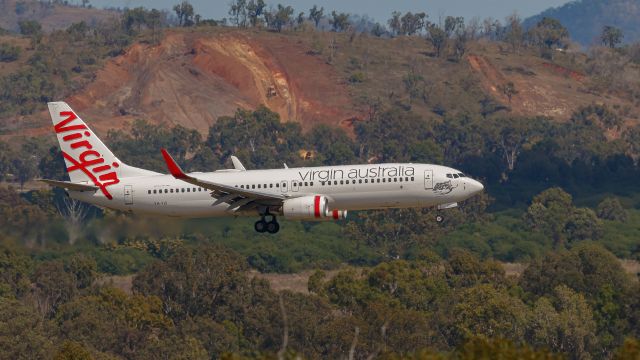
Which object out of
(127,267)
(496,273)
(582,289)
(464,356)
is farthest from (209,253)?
(464,356)

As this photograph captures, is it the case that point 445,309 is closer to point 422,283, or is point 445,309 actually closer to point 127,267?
point 422,283

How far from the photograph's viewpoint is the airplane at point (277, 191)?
84062mm

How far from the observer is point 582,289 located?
591ft

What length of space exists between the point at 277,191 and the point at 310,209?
3583 millimetres

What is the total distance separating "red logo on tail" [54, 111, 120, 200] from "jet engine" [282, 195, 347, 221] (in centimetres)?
1296

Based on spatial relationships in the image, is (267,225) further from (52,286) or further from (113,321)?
(52,286)

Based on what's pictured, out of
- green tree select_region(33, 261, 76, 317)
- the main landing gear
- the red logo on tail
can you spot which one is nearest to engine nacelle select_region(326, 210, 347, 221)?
the main landing gear

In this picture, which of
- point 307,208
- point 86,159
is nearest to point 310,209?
point 307,208

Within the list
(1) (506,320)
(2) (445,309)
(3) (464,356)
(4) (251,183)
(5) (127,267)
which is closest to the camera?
(3) (464,356)

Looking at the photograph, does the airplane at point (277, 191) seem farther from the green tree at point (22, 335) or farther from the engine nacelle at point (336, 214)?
the green tree at point (22, 335)

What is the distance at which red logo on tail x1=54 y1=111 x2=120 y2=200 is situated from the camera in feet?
295

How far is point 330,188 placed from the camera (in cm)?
8462

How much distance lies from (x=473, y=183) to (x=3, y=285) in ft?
351

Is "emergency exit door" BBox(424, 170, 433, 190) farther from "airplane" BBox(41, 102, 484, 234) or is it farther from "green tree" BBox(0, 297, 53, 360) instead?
"green tree" BBox(0, 297, 53, 360)
